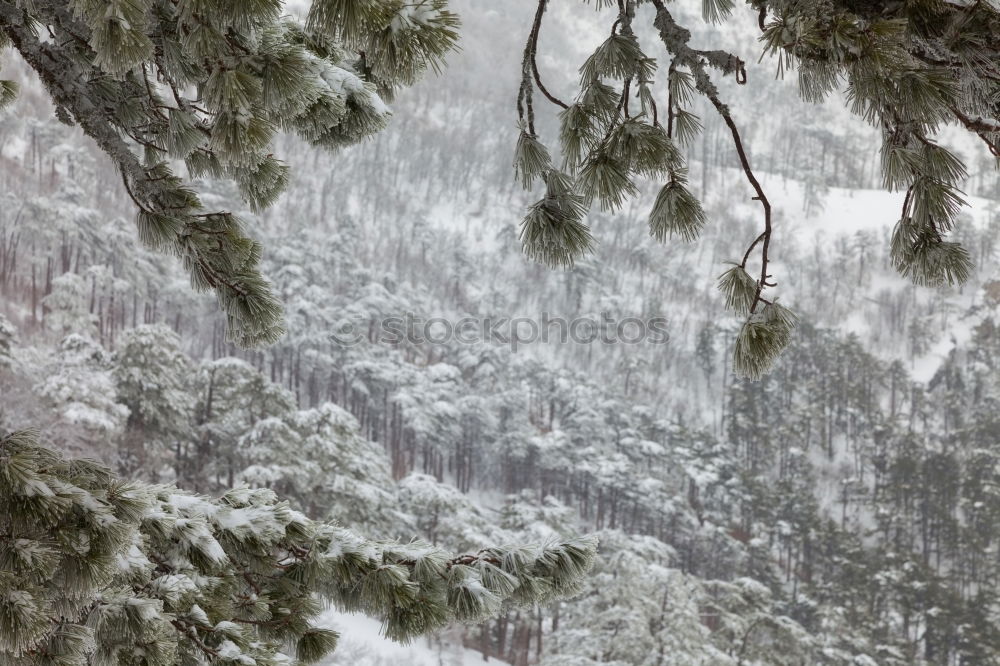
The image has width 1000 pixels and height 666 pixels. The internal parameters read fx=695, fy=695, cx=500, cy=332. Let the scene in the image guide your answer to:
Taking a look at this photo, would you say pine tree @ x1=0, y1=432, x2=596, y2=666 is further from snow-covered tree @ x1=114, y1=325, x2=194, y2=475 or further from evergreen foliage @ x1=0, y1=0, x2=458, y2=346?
snow-covered tree @ x1=114, y1=325, x2=194, y2=475

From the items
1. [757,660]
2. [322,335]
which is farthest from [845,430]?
[322,335]

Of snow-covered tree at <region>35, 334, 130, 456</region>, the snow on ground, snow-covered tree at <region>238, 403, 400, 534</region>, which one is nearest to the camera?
the snow on ground

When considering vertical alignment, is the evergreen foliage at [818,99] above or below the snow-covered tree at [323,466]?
above

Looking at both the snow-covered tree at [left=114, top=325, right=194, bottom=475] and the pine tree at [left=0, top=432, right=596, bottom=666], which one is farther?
the snow-covered tree at [left=114, top=325, right=194, bottom=475]

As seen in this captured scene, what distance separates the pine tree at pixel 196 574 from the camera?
1359 millimetres

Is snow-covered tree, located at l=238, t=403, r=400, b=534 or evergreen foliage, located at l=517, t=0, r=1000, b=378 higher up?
evergreen foliage, located at l=517, t=0, r=1000, b=378

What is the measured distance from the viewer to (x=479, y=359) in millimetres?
30688

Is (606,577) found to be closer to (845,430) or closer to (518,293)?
(845,430)

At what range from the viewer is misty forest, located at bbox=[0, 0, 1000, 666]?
1.20 metres

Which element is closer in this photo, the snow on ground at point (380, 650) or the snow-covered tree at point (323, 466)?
the snow on ground at point (380, 650)

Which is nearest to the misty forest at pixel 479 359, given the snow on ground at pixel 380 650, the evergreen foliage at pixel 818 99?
the evergreen foliage at pixel 818 99

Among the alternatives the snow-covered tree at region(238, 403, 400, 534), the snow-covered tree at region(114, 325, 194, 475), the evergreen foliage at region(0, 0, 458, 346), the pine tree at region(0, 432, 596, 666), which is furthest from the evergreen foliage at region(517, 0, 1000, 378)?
the snow-covered tree at region(114, 325, 194, 475)

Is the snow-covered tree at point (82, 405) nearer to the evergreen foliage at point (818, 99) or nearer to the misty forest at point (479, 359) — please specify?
the misty forest at point (479, 359)

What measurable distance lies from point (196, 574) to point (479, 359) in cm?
2879
